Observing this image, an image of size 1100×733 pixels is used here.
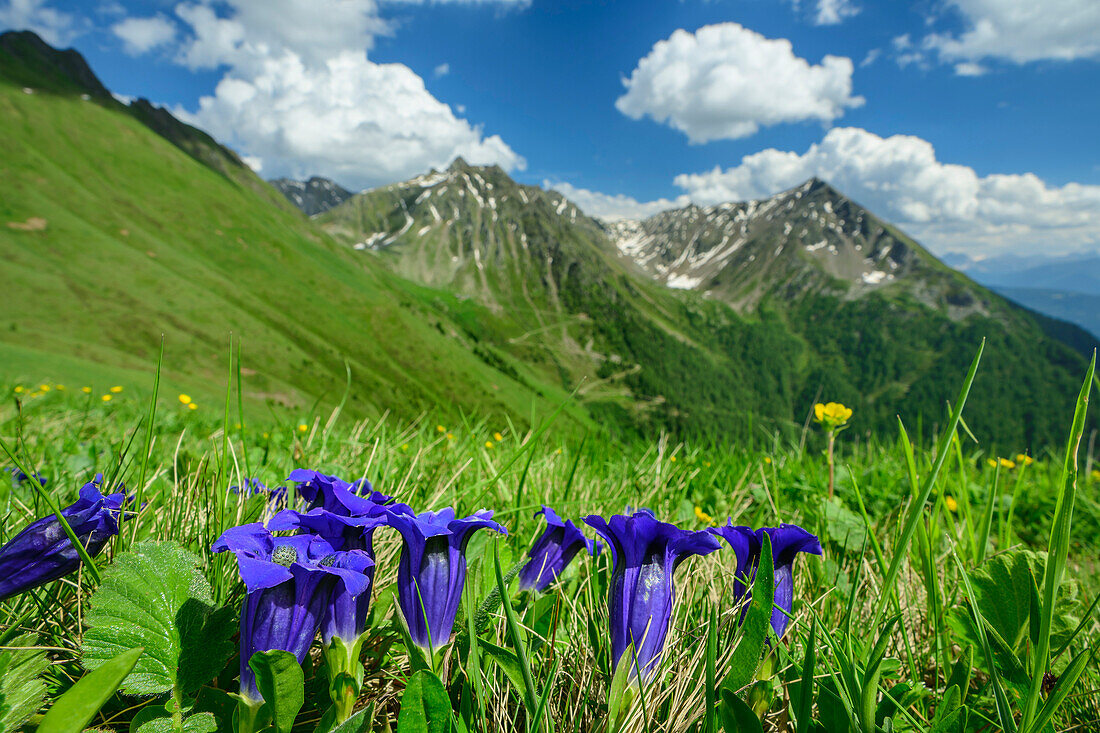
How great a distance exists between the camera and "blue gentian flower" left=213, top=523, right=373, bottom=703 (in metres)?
1.28

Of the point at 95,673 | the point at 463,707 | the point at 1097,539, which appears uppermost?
the point at 95,673

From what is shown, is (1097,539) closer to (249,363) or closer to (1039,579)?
(1039,579)

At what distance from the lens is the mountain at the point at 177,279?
82.6 metres

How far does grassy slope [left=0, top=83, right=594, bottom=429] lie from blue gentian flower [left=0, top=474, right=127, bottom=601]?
225 ft

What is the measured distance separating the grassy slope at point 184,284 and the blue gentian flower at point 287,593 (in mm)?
69101

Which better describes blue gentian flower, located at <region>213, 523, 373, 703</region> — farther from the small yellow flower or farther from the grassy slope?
the grassy slope

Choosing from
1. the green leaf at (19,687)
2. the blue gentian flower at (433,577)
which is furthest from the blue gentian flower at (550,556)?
the green leaf at (19,687)

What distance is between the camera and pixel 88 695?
39.5 inches

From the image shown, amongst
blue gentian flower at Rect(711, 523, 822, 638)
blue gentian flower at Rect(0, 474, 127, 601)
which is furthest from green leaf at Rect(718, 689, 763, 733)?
blue gentian flower at Rect(0, 474, 127, 601)

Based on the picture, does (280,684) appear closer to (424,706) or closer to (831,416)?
(424,706)

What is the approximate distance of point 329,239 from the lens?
18588 cm

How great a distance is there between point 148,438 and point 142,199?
172m

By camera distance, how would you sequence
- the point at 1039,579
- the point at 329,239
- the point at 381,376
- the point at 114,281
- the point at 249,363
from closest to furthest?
the point at 1039,579 < the point at 249,363 < the point at 114,281 < the point at 381,376 < the point at 329,239

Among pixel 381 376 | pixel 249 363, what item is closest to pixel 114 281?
pixel 249 363
